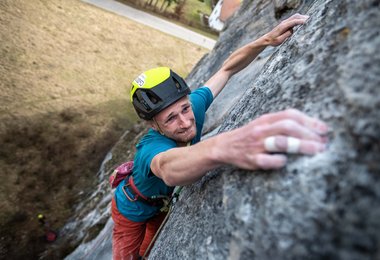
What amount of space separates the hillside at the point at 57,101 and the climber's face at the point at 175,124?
821 centimetres

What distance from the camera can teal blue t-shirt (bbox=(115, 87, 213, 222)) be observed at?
3.40 metres

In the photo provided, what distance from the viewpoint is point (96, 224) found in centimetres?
923

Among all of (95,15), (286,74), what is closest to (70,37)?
(95,15)

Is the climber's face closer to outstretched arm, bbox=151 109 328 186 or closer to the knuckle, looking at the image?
outstretched arm, bbox=151 109 328 186

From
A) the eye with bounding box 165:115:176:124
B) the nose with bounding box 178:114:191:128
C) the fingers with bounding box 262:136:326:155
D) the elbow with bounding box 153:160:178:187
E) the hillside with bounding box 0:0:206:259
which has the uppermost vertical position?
the fingers with bounding box 262:136:326:155

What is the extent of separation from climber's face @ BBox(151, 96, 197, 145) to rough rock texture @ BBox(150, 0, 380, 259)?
1022 mm

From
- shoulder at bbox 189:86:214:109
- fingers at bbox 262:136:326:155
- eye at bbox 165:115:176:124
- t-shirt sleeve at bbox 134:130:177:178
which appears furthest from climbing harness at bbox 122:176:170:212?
fingers at bbox 262:136:326:155

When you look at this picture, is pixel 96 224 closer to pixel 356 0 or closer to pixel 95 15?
pixel 356 0

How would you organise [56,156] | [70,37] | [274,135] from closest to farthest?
1. [274,135]
2. [56,156]
3. [70,37]

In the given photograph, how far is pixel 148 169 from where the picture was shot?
3.33 meters

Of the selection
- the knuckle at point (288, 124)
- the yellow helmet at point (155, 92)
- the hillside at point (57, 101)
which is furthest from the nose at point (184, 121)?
the hillside at point (57, 101)

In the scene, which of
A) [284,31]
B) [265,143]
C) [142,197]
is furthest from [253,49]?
[265,143]

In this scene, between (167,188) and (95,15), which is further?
(95,15)

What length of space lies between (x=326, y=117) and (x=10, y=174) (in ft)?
40.2
